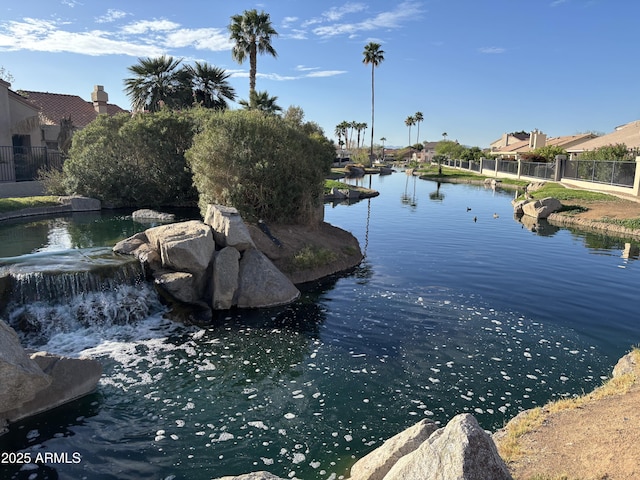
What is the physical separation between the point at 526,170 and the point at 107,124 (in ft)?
174

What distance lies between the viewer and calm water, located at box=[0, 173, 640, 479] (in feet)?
22.5

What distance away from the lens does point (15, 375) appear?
683 cm

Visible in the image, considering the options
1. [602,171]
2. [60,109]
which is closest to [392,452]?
[602,171]

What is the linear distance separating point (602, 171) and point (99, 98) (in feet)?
157

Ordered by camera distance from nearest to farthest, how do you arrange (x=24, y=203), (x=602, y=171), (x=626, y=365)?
(x=626, y=365)
(x=24, y=203)
(x=602, y=171)

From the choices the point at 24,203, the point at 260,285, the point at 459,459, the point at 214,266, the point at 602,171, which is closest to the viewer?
the point at 459,459

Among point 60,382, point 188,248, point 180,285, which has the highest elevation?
point 188,248

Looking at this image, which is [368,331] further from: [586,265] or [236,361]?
[586,265]

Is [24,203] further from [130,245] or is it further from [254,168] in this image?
[254,168]

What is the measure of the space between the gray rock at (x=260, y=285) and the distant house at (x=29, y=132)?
26.9m

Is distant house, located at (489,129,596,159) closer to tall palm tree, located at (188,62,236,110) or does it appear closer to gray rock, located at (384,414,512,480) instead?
tall palm tree, located at (188,62,236,110)

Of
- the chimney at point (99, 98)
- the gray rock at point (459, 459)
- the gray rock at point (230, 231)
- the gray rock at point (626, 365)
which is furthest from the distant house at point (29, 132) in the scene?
the gray rock at point (626, 365)

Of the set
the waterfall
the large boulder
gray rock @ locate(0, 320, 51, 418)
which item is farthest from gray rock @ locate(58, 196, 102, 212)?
the large boulder

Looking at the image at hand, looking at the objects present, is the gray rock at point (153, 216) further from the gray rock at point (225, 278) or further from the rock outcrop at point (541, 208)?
the rock outcrop at point (541, 208)
